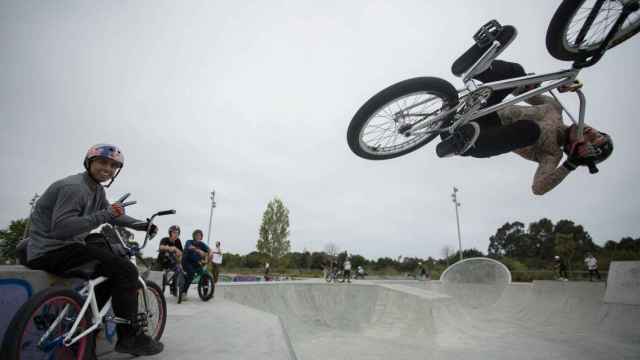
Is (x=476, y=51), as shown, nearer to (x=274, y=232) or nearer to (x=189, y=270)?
(x=189, y=270)

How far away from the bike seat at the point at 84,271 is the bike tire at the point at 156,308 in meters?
0.66

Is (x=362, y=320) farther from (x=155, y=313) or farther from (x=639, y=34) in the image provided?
(x=639, y=34)

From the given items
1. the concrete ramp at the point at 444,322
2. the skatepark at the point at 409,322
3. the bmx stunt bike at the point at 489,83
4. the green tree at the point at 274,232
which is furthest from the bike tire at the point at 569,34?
the green tree at the point at 274,232

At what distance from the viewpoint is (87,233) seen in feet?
7.72

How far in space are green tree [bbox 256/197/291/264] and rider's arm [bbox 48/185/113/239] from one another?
1663 inches

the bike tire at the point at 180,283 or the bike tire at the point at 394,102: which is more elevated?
the bike tire at the point at 394,102

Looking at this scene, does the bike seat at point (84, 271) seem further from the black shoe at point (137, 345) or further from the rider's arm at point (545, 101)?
the rider's arm at point (545, 101)

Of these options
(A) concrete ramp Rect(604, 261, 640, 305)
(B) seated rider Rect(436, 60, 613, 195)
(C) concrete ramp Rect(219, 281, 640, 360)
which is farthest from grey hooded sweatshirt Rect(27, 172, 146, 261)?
(A) concrete ramp Rect(604, 261, 640, 305)

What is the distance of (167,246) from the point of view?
6.36 meters

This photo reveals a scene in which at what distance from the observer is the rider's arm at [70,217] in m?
2.15

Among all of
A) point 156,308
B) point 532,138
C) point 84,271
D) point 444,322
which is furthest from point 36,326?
point 444,322

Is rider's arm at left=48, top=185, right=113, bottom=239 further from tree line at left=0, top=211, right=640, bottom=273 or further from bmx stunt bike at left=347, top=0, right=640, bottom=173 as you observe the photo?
tree line at left=0, top=211, right=640, bottom=273

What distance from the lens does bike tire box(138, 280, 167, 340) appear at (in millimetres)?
3016

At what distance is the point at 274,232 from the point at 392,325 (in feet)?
112
